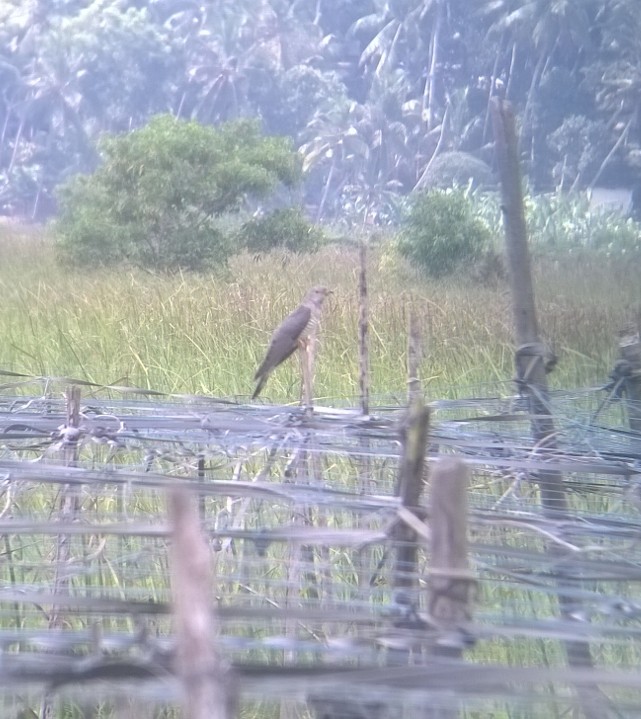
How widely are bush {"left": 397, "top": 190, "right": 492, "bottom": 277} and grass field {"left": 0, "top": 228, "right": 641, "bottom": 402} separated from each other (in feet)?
0.18

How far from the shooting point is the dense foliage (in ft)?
8.36

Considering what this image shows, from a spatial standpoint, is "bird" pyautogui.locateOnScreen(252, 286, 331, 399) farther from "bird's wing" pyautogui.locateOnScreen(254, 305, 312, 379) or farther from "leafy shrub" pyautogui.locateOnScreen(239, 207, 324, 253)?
"leafy shrub" pyautogui.locateOnScreen(239, 207, 324, 253)

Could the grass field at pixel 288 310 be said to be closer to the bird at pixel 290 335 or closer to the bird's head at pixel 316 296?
the bird's head at pixel 316 296

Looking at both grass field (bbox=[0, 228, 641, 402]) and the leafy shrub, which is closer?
grass field (bbox=[0, 228, 641, 402])

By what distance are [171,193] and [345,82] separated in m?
0.60

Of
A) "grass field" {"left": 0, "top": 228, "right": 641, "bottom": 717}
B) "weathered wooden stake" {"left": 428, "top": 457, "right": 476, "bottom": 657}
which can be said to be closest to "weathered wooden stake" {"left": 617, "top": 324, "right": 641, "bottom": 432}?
"weathered wooden stake" {"left": 428, "top": 457, "right": 476, "bottom": 657}

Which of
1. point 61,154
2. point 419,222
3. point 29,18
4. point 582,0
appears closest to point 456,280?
point 419,222

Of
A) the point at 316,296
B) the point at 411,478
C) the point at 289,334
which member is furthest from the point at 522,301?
the point at 316,296

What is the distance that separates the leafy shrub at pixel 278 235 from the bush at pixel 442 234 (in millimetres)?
225

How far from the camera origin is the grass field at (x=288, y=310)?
2.35 metres

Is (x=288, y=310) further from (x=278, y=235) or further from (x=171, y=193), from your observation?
(x=171, y=193)

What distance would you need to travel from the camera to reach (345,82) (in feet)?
9.09

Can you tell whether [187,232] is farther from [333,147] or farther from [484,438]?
[484,438]

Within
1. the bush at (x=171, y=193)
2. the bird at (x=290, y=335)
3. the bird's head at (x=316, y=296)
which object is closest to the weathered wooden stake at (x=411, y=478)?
the bird at (x=290, y=335)
